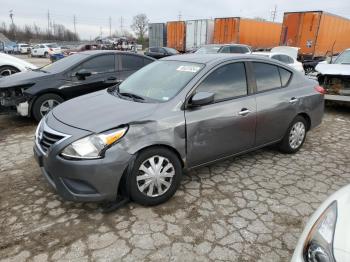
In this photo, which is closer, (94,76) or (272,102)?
(272,102)

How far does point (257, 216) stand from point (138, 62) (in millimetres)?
4872

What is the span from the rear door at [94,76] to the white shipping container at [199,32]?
14.2m

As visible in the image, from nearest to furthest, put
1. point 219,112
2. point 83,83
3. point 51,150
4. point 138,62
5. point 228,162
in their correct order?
1. point 51,150
2. point 219,112
3. point 228,162
4. point 83,83
5. point 138,62

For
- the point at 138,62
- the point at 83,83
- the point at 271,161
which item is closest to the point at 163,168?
the point at 271,161

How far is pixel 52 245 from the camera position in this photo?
2.61 m

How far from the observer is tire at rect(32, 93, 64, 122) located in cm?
575

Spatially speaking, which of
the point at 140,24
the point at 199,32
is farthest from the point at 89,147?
the point at 140,24

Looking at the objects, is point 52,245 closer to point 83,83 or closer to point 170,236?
point 170,236

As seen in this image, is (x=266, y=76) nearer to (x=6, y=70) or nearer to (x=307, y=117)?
(x=307, y=117)

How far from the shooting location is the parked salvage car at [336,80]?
7.19m

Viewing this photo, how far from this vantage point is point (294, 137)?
4.59 m

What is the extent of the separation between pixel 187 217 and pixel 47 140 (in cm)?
162

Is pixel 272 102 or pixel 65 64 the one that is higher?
pixel 65 64

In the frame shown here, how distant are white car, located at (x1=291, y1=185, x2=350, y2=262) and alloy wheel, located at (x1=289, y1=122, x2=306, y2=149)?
8.78 ft
